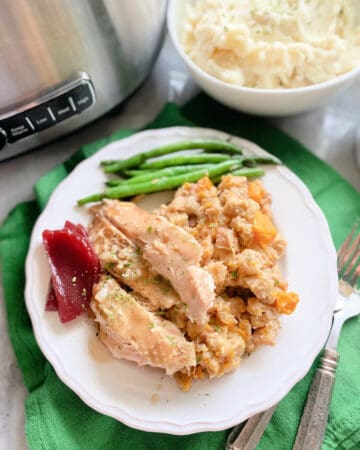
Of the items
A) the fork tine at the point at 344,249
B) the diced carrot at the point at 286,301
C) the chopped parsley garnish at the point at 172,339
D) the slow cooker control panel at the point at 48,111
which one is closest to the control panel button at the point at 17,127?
the slow cooker control panel at the point at 48,111

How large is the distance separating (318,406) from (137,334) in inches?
30.8

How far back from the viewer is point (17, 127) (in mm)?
2244

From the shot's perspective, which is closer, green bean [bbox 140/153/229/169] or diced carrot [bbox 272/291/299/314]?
diced carrot [bbox 272/291/299/314]

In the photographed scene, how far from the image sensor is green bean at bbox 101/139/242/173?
8.11 feet

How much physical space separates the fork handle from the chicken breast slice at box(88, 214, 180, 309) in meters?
0.67

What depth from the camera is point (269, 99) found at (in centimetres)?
238

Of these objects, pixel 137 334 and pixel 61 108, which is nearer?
pixel 137 334

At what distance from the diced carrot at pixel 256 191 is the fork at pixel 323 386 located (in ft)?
1.43

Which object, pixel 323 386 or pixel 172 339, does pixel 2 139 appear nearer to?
pixel 172 339

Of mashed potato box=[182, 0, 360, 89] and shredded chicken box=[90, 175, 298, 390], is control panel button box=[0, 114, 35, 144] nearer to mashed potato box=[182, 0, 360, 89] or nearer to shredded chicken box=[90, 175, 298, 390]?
shredded chicken box=[90, 175, 298, 390]

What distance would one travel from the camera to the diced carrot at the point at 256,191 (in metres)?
2.29

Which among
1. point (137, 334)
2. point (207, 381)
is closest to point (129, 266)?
point (137, 334)

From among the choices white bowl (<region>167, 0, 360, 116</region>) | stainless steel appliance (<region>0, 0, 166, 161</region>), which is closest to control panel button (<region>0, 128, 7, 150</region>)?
stainless steel appliance (<region>0, 0, 166, 161</region>)

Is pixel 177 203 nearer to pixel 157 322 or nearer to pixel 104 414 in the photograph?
pixel 157 322
